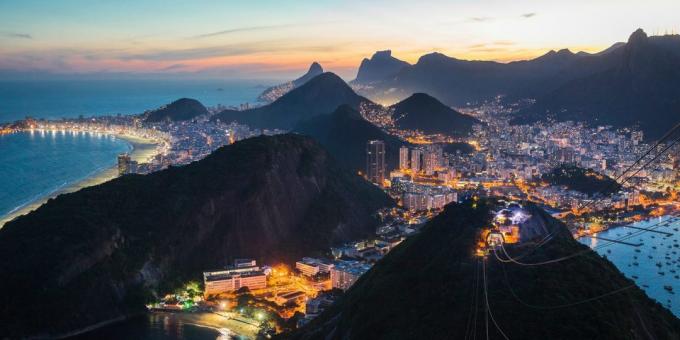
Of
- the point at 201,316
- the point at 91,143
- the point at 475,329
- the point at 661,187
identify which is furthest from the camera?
the point at 91,143

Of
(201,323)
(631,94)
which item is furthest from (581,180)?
(631,94)

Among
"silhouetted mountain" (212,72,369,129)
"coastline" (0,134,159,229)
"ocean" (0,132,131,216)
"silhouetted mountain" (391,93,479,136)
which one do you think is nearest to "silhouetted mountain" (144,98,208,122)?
"silhouetted mountain" (212,72,369,129)

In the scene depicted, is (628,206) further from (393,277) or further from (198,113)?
(198,113)

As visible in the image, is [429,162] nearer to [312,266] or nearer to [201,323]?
[312,266]

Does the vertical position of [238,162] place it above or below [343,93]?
below

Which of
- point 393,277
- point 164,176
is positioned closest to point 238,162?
point 164,176
